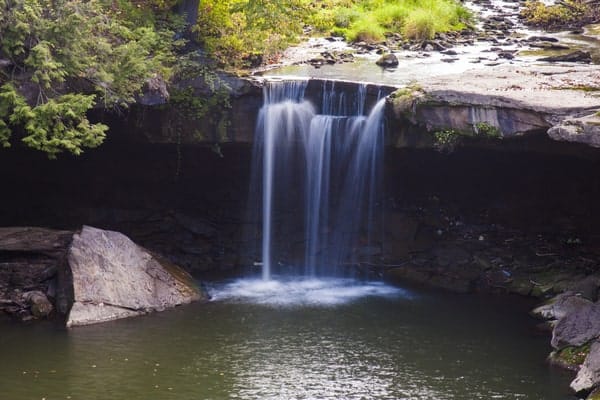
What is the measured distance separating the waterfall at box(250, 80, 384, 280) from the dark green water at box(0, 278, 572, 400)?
9.41 ft

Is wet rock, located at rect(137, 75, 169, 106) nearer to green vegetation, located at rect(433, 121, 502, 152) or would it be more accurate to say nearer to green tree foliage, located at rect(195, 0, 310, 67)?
green tree foliage, located at rect(195, 0, 310, 67)

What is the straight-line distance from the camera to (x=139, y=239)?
21531 millimetres

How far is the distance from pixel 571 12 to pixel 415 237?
1341cm

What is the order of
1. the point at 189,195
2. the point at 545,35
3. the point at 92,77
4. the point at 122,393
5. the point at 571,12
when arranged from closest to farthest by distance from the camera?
1. the point at 122,393
2. the point at 92,77
3. the point at 189,195
4. the point at 545,35
5. the point at 571,12

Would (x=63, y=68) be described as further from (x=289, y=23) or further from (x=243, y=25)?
(x=243, y=25)

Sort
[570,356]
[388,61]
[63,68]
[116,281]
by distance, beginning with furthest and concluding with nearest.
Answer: [388,61], [116,281], [63,68], [570,356]

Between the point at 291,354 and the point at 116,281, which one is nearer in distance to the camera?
the point at 291,354

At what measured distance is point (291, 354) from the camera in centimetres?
1552

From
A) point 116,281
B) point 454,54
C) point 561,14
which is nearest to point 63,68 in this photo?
point 116,281

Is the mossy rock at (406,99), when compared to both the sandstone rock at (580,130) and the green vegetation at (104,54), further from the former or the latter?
the green vegetation at (104,54)

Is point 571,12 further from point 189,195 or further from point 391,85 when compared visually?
point 189,195

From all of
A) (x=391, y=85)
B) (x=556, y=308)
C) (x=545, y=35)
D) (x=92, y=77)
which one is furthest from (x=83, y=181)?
(x=545, y=35)

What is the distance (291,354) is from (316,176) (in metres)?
6.35

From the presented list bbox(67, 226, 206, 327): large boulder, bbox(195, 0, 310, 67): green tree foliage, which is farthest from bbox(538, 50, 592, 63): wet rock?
bbox(67, 226, 206, 327): large boulder
